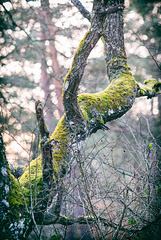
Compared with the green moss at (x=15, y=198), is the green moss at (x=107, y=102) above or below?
above

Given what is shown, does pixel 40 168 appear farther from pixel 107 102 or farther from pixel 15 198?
pixel 107 102

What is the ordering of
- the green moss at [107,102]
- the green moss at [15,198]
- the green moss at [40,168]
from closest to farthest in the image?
1. the green moss at [15,198]
2. the green moss at [40,168]
3. the green moss at [107,102]

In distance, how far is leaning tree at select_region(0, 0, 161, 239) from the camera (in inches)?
78.3

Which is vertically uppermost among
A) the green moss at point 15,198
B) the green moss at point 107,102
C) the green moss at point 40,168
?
the green moss at point 107,102

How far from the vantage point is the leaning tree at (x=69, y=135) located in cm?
199

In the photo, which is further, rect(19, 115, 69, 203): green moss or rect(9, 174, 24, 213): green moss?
rect(19, 115, 69, 203): green moss

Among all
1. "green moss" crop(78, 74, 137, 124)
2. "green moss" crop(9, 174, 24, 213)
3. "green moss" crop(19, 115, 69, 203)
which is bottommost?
"green moss" crop(9, 174, 24, 213)

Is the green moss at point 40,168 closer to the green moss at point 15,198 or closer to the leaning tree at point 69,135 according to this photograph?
the leaning tree at point 69,135

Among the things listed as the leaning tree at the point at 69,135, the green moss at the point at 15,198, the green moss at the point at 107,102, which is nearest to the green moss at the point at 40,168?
the leaning tree at the point at 69,135

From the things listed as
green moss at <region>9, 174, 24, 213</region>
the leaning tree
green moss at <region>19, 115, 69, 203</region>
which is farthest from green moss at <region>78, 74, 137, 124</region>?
green moss at <region>9, 174, 24, 213</region>

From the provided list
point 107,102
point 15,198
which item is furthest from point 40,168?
point 107,102

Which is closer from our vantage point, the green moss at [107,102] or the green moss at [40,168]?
the green moss at [40,168]

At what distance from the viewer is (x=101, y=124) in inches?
118

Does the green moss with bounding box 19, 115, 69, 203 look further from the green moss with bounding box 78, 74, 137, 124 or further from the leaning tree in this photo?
the green moss with bounding box 78, 74, 137, 124
